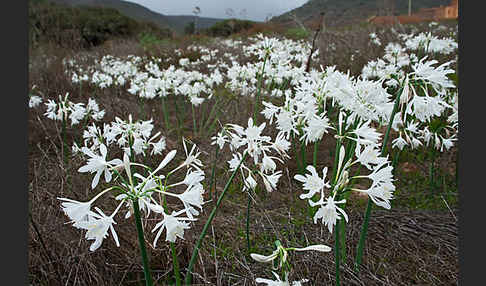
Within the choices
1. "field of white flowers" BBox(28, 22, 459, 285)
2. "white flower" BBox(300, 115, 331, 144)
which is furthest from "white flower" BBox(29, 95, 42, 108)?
"white flower" BBox(300, 115, 331, 144)

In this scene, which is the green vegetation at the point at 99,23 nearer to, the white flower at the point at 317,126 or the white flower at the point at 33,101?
the white flower at the point at 33,101

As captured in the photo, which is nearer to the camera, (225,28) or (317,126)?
(317,126)

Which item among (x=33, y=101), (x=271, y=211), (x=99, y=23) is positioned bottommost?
(x=271, y=211)

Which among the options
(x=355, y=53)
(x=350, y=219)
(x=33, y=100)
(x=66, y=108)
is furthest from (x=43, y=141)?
(x=355, y=53)

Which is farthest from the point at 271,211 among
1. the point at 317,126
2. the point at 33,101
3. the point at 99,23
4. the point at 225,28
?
the point at 225,28

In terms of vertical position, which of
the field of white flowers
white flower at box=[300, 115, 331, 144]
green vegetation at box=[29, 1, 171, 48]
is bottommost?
the field of white flowers

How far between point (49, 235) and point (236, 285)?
122 cm

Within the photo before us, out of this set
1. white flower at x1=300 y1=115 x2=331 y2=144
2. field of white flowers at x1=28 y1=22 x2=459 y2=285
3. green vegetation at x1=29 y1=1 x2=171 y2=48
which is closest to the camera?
field of white flowers at x1=28 y1=22 x2=459 y2=285

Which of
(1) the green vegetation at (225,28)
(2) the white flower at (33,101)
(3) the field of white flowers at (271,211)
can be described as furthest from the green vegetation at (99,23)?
(3) the field of white flowers at (271,211)

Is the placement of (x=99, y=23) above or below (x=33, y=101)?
above

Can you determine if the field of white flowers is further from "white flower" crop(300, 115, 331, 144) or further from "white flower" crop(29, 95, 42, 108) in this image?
"white flower" crop(29, 95, 42, 108)

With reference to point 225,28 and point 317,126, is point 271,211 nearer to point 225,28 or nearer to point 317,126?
point 317,126

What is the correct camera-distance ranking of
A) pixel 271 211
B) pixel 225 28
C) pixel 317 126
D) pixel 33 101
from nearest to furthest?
pixel 317 126 < pixel 271 211 < pixel 33 101 < pixel 225 28

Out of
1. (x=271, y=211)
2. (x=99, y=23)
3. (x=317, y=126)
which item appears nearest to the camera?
(x=317, y=126)
